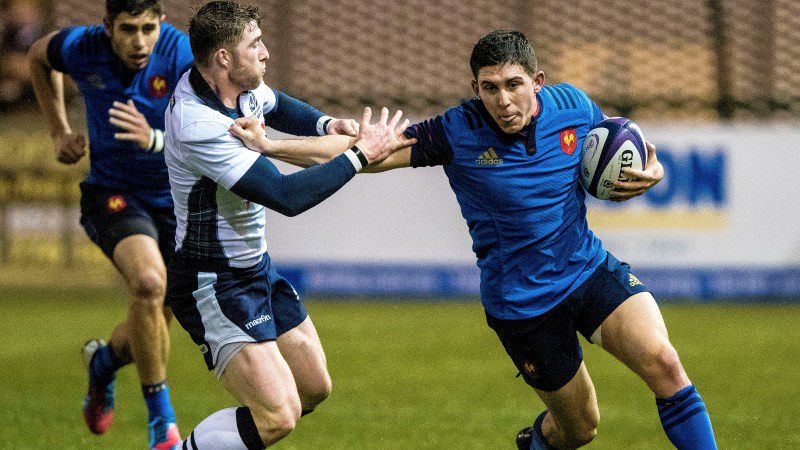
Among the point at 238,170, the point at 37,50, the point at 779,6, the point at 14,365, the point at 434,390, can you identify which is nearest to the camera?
the point at 238,170

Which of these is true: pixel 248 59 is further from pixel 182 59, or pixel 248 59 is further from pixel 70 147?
pixel 70 147

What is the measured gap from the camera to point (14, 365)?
948cm

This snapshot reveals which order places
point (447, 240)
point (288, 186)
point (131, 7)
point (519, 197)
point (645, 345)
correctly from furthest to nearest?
point (447, 240), point (131, 7), point (519, 197), point (645, 345), point (288, 186)

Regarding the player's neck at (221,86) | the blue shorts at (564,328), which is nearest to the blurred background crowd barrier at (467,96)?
the blue shorts at (564,328)

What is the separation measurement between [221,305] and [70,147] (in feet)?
7.92

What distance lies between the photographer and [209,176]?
4.92 meters

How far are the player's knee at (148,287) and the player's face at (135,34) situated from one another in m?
1.21

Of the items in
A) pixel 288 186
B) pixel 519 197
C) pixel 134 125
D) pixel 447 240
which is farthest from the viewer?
pixel 447 240

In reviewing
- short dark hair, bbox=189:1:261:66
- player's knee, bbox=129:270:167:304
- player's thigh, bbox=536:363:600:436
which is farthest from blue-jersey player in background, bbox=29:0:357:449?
player's thigh, bbox=536:363:600:436

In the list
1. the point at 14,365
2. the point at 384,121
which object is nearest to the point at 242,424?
the point at 384,121

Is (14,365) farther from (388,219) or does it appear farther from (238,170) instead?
(238,170)

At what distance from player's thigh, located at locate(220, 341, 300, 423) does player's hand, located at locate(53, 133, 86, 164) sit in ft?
8.29

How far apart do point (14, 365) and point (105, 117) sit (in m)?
3.21

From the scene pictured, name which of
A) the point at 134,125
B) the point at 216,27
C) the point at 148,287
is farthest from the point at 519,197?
the point at 148,287
